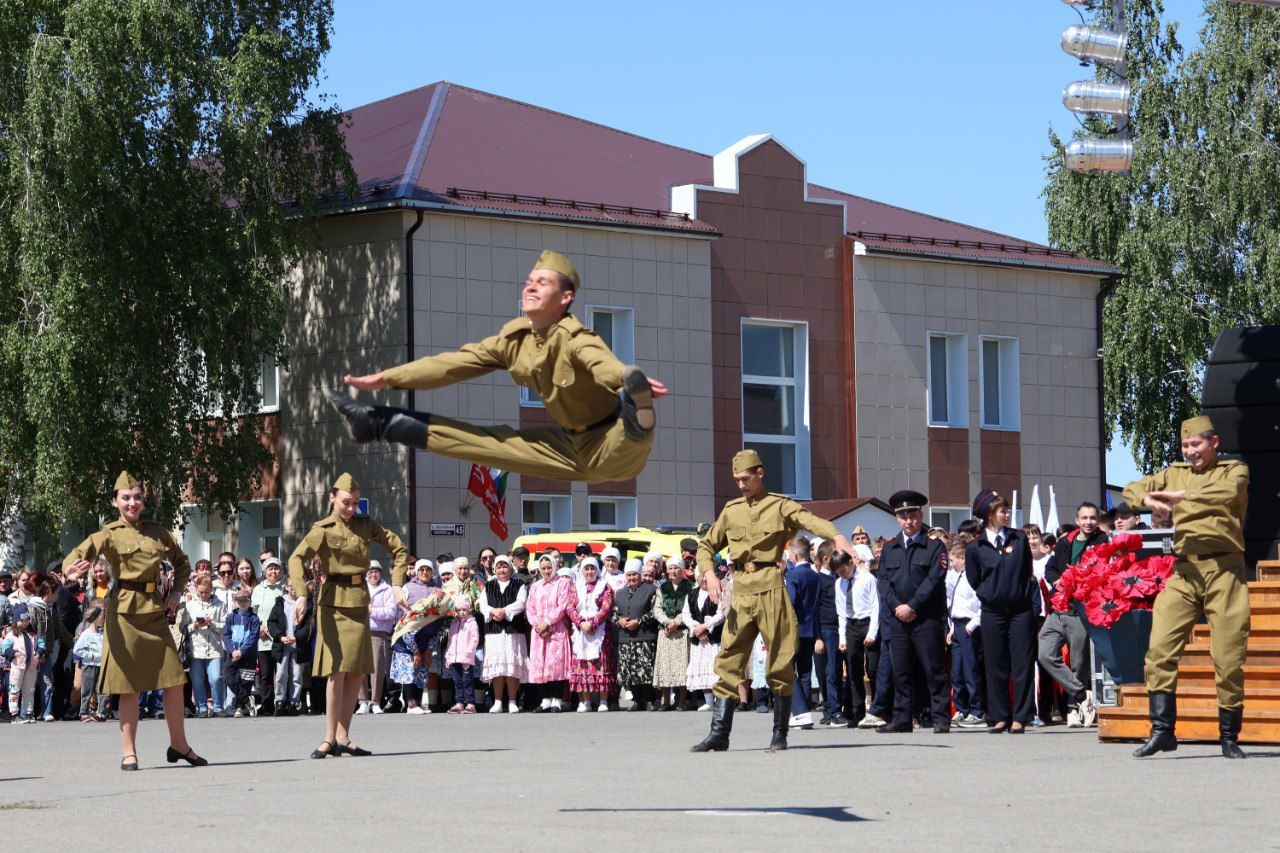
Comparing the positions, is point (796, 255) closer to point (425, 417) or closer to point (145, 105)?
Result: point (145, 105)

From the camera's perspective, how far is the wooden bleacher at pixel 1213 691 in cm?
1603

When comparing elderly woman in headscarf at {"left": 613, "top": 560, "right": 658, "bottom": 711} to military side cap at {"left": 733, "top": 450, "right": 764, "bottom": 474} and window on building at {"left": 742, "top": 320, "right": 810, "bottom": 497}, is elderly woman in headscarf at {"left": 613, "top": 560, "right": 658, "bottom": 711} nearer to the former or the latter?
military side cap at {"left": 733, "top": 450, "right": 764, "bottom": 474}

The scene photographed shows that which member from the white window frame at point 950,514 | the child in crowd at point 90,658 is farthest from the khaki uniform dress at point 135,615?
the white window frame at point 950,514

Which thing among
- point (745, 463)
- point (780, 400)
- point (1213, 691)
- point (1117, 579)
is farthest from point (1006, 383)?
point (1213, 691)

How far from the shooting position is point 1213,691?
53.5 ft

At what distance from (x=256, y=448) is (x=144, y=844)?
26170 millimetres

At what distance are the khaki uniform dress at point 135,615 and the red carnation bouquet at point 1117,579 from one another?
761cm

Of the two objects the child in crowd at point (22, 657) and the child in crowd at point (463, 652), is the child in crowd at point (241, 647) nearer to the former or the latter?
the child in crowd at point (22, 657)

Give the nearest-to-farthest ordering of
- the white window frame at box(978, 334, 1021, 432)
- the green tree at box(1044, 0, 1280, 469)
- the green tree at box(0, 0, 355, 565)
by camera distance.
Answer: the green tree at box(0, 0, 355, 565) → the white window frame at box(978, 334, 1021, 432) → the green tree at box(1044, 0, 1280, 469)

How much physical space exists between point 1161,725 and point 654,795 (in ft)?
15.0

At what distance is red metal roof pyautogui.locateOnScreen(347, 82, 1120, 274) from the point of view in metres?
37.4

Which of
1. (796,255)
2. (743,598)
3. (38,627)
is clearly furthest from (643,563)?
(796,255)

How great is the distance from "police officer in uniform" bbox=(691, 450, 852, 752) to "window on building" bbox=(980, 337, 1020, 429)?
90.7 feet

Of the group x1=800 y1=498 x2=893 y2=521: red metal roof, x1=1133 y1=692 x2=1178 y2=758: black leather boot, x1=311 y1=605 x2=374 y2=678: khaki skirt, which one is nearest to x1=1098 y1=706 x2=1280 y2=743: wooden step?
x1=1133 y1=692 x2=1178 y2=758: black leather boot
